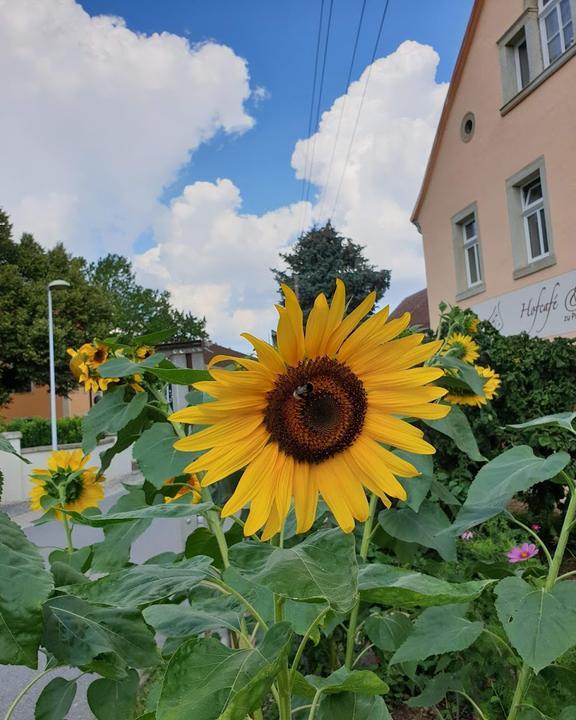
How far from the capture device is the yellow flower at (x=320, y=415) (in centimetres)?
70

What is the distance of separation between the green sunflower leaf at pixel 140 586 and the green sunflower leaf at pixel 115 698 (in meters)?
0.25

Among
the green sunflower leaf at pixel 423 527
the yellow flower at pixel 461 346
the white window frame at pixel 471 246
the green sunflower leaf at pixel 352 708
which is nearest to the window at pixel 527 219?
A: the white window frame at pixel 471 246

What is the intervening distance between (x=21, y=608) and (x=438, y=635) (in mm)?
692

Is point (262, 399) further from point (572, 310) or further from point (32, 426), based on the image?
point (32, 426)

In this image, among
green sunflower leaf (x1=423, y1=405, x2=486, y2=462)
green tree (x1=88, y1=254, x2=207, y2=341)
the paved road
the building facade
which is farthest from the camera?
green tree (x1=88, y1=254, x2=207, y2=341)

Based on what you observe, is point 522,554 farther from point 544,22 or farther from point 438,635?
point 544,22

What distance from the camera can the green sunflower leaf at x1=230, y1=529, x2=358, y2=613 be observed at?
0.51m

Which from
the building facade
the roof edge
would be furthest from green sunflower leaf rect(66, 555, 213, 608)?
the roof edge

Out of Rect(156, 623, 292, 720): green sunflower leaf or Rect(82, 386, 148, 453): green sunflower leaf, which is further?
Rect(82, 386, 148, 453): green sunflower leaf

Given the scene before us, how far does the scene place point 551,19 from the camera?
26.9 feet

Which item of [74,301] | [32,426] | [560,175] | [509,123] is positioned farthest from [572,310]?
[74,301]

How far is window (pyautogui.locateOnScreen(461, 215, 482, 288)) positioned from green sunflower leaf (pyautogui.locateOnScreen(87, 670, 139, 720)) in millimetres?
9995

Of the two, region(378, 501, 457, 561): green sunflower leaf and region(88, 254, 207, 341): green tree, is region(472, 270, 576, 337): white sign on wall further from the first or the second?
region(88, 254, 207, 341): green tree

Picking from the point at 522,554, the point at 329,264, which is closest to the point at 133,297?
the point at 329,264
